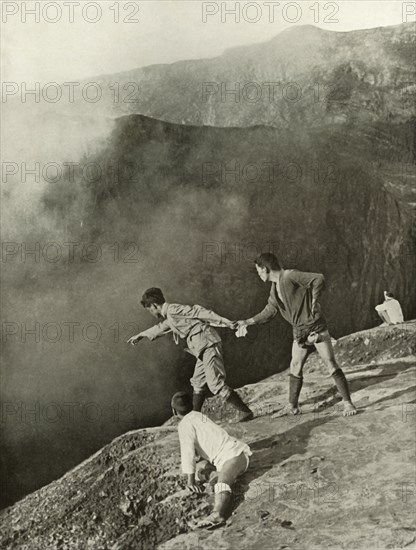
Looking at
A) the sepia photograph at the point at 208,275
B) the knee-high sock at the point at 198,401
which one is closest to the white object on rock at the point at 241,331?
the sepia photograph at the point at 208,275

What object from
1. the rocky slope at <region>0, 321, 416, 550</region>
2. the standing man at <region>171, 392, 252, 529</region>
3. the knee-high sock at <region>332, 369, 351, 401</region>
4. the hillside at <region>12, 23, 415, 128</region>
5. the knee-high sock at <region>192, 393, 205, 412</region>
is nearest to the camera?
the rocky slope at <region>0, 321, 416, 550</region>

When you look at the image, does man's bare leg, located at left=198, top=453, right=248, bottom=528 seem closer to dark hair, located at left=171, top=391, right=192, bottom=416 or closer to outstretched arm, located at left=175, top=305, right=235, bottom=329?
dark hair, located at left=171, top=391, right=192, bottom=416

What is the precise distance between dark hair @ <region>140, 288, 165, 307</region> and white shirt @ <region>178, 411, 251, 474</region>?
1.07 meters

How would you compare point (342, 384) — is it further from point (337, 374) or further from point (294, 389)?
point (294, 389)

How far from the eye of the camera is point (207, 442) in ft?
20.7

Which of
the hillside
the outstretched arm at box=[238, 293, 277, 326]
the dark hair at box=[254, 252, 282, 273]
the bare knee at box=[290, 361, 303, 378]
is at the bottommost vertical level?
the bare knee at box=[290, 361, 303, 378]

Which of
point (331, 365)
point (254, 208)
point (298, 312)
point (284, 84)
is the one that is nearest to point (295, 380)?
point (331, 365)

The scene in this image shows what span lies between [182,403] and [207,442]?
0.36 metres

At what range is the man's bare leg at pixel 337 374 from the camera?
22.6 ft

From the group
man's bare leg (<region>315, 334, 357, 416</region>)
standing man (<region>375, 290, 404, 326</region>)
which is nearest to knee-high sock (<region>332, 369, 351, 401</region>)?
man's bare leg (<region>315, 334, 357, 416</region>)

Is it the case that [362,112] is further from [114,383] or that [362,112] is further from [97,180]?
[114,383]

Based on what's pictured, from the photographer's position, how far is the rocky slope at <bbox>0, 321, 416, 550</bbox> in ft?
19.6

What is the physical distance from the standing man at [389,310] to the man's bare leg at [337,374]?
1.03 metres

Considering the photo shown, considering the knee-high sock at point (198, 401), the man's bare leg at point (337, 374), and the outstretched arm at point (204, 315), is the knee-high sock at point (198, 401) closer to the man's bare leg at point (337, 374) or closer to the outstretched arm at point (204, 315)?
the outstretched arm at point (204, 315)
